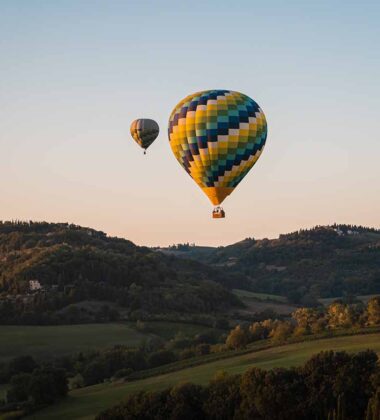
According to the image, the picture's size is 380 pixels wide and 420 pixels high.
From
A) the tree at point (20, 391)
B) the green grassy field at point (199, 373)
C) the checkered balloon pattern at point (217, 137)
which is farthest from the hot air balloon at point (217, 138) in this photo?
the tree at point (20, 391)

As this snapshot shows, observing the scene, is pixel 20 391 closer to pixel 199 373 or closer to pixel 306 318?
pixel 199 373

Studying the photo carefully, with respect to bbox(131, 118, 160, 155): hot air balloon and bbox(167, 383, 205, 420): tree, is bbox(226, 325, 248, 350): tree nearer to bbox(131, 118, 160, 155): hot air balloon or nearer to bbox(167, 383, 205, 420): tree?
bbox(131, 118, 160, 155): hot air balloon

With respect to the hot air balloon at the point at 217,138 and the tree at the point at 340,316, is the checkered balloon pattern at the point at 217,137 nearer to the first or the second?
the hot air balloon at the point at 217,138

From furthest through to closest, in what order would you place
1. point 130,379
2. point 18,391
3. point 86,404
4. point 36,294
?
point 36,294 < point 130,379 < point 18,391 < point 86,404

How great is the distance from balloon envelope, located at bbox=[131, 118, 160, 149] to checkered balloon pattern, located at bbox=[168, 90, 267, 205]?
77.5 feet

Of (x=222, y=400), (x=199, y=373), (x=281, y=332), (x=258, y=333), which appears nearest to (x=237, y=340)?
(x=281, y=332)

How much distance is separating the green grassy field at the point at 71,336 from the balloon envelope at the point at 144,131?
42351mm

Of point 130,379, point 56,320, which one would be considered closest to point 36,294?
point 56,320

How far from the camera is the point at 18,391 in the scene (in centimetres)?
8481

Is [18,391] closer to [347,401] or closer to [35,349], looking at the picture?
[347,401]

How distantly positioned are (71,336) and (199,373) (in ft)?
196

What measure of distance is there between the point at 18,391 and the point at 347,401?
3495 cm

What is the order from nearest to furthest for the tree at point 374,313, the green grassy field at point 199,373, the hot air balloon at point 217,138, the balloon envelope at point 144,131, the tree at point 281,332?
the hot air balloon at point 217,138
the green grassy field at point 199,373
the balloon envelope at point 144,131
the tree at point 281,332
the tree at point 374,313

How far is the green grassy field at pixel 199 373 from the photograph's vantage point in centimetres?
7800
